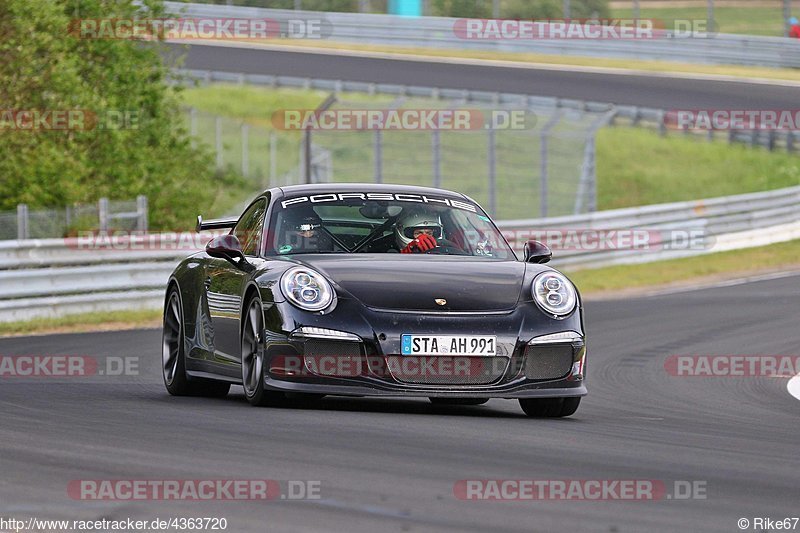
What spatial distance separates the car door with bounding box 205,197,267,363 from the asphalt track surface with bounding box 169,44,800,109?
27.5m

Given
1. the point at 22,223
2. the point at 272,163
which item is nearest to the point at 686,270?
the point at 22,223

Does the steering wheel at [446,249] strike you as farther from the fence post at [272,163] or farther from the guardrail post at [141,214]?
the fence post at [272,163]

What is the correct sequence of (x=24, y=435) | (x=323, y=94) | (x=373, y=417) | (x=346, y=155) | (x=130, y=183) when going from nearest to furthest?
(x=24, y=435)
(x=373, y=417)
(x=130, y=183)
(x=346, y=155)
(x=323, y=94)

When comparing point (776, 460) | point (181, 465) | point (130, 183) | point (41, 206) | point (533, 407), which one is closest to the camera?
point (181, 465)

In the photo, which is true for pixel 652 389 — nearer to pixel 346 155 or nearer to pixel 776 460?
pixel 776 460

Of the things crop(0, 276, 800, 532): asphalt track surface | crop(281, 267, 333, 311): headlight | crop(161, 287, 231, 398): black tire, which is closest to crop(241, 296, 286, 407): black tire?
crop(0, 276, 800, 532): asphalt track surface

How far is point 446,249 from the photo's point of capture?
9602 millimetres

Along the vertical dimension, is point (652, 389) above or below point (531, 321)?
below

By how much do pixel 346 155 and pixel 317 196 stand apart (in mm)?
27738

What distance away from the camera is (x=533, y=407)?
29.8 ft

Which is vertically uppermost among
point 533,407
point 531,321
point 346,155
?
point 531,321

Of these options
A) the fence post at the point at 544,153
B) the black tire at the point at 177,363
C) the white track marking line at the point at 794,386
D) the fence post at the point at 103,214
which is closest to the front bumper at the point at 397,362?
the black tire at the point at 177,363

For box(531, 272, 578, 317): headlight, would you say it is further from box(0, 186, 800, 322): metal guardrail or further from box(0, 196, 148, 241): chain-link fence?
box(0, 196, 148, 241): chain-link fence

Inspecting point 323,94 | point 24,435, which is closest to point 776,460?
point 24,435
